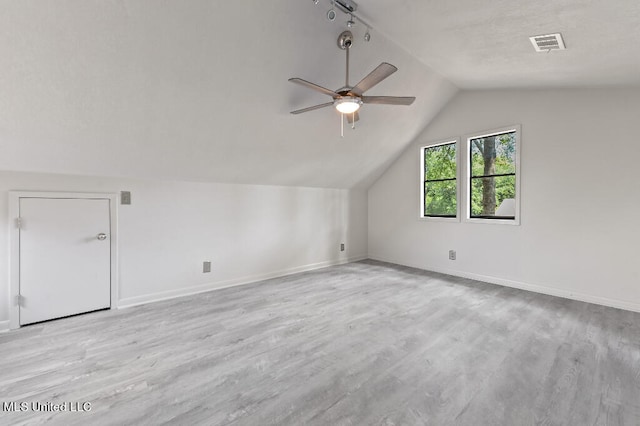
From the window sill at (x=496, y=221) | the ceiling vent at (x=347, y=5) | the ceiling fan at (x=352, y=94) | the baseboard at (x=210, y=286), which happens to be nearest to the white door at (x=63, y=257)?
the baseboard at (x=210, y=286)

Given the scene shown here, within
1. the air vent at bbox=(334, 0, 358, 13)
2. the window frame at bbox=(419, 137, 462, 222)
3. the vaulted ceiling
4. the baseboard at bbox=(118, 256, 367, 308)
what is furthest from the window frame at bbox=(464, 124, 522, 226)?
the air vent at bbox=(334, 0, 358, 13)

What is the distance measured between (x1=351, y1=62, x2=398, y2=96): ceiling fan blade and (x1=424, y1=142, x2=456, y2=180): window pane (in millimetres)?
3144

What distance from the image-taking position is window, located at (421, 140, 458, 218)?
5.04 meters

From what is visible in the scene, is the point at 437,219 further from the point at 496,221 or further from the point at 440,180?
the point at 496,221

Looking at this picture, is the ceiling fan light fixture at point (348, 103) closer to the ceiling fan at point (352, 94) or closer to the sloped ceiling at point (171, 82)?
the ceiling fan at point (352, 94)

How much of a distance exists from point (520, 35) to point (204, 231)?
4102 millimetres

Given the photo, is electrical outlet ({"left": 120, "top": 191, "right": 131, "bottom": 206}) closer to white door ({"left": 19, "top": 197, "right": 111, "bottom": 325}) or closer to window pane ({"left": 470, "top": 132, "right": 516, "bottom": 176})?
white door ({"left": 19, "top": 197, "right": 111, "bottom": 325})

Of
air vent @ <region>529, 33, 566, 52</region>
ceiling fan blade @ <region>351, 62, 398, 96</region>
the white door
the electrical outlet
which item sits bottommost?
the white door

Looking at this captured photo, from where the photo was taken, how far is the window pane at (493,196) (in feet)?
14.4

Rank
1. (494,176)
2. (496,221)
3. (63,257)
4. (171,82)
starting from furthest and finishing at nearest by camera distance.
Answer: (494,176) → (496,221) → (63,257) → (171,82)

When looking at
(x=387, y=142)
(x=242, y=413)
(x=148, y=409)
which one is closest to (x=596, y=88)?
(x=387, y=142)

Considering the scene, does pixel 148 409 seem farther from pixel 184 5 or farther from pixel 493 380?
pixel 184 5

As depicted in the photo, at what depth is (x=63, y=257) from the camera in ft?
10.2

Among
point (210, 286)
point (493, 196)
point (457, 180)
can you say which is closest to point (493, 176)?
point (493, 196)
